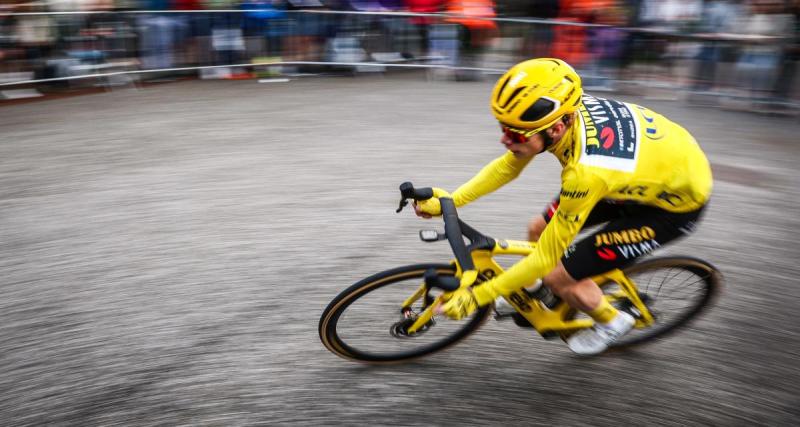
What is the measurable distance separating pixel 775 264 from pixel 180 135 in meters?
6.63

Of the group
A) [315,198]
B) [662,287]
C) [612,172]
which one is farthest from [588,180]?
[315,198]

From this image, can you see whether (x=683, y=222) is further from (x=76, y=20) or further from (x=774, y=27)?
(x=76, y=20)

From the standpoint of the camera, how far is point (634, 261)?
3047 millimetres

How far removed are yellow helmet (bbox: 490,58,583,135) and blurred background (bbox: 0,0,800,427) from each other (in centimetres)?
157

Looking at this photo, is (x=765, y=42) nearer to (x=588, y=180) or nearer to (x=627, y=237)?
(x=627, y=237)

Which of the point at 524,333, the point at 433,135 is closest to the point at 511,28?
the point at 433,135

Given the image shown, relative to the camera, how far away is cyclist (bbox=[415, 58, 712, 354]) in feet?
8.49

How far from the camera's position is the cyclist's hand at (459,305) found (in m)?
2.70

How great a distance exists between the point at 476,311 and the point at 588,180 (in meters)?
1.16

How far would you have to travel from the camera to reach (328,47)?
408 inches

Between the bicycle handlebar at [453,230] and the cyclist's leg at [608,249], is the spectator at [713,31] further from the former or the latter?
the bicycle handlebar at [453,230]

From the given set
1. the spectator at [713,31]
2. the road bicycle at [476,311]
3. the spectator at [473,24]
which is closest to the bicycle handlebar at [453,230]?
the road bicycle at [476,311]

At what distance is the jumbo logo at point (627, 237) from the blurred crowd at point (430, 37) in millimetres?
7120

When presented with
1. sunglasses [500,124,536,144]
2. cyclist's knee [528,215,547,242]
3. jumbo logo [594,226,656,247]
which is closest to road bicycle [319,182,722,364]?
jumbo logo [594,226,656,247]
